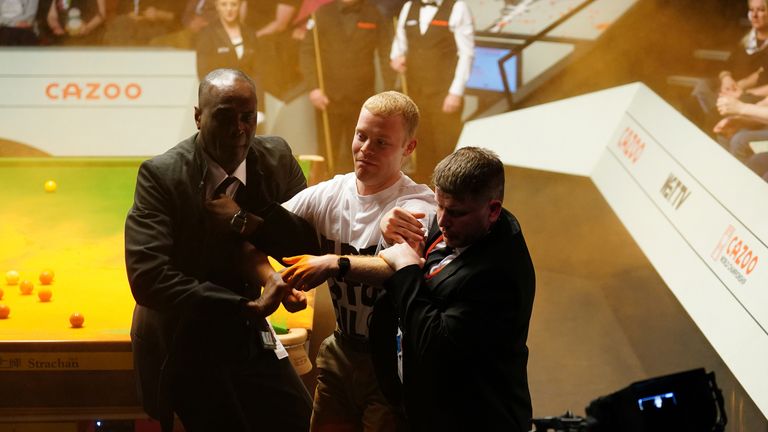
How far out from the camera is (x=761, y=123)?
17.8 feet

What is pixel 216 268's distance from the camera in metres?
2.67

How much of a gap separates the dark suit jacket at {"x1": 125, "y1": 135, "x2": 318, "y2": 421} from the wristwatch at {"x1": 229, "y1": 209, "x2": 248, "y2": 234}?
0.04 meters

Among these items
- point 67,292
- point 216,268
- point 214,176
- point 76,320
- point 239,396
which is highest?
point 214,176

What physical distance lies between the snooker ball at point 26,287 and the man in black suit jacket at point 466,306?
2.55 metres

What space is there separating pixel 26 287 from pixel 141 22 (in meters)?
3.47

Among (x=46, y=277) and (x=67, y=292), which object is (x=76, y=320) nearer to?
(x=67, y=292)

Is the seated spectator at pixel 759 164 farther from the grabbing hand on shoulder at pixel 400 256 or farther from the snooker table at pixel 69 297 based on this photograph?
the grabbing hand on shoulder at pixel 400 256

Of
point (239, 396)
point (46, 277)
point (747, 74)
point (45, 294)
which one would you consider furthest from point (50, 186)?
point (747, 74)

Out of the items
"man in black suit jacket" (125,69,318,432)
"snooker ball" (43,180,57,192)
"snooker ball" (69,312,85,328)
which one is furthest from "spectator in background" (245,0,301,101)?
"man in black suit jacket" (125,69,318,432)

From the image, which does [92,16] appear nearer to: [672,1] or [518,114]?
[518,114]

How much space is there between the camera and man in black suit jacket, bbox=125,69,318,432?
2551 millimetres

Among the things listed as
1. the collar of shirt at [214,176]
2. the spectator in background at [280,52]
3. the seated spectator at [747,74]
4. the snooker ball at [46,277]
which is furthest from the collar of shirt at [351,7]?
the collar of shirt at [214,176]

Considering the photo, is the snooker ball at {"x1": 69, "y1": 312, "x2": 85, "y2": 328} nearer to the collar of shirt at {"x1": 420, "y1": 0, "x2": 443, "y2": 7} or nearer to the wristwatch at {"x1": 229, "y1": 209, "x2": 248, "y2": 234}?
the wristwatch at {"x1": 229, "y1": 209, "x2": 248, "y2": 234}

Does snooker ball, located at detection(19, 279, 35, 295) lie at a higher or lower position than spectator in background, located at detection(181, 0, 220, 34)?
lower
